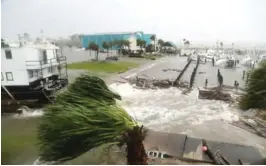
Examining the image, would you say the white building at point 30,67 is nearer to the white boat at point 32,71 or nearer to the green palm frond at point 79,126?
the white boat at point 32,71

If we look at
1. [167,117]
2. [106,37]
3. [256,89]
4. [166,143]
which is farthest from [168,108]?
[256,89]

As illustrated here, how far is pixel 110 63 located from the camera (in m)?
3.42

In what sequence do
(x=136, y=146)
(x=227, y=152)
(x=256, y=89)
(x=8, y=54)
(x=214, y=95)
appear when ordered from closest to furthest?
(x=136, y=146)
(x=256, y=89)
(x=227, y=152)
(x=8, y=54)
(x=214, y=95)

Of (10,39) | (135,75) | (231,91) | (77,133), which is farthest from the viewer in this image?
(231,91)

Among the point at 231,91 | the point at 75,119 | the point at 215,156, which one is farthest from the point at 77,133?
the point at 231,91

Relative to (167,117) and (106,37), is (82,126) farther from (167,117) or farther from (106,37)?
(167,117)

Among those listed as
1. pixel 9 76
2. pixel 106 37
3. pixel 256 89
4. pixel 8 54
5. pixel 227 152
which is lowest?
pixel 227 152

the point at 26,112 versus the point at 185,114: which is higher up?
the point at 26,112

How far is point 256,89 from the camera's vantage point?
2119 millimetres

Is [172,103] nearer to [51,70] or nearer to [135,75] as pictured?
[135,75]

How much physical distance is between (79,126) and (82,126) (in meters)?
0.02

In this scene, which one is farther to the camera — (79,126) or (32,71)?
(32,71)

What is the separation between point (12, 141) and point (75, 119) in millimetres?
1555

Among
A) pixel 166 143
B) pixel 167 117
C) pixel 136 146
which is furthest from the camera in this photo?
pixel 167 117
